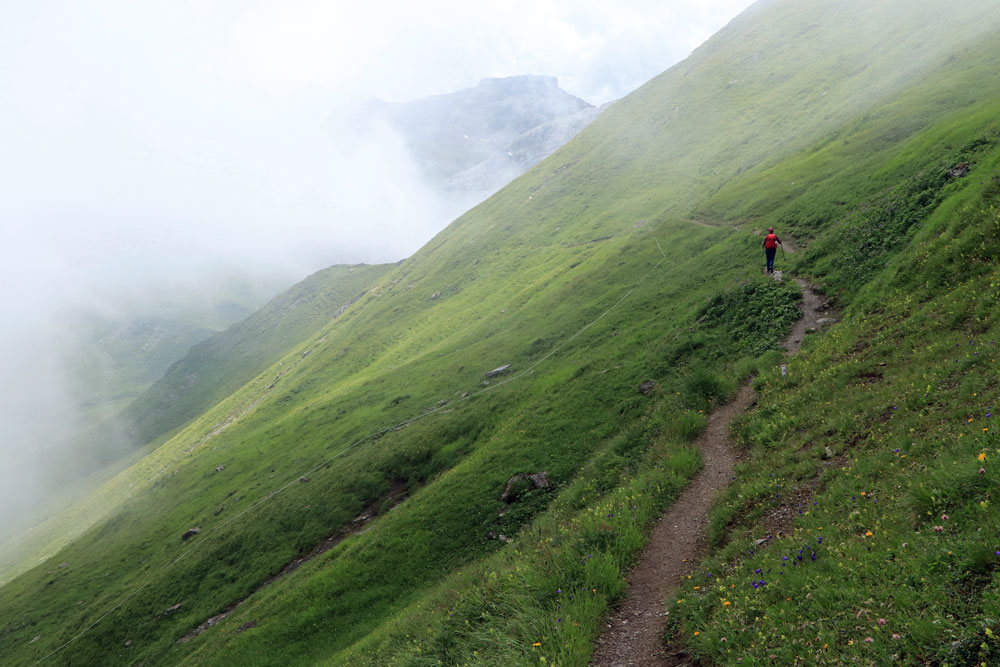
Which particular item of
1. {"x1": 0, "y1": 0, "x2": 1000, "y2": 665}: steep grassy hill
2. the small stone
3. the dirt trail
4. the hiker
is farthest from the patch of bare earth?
the hiker

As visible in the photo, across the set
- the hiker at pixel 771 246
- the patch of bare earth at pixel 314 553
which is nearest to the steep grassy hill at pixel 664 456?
the patch of bare earth at pixel 314 553

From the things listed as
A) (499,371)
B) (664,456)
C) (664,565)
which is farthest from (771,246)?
(499,371)

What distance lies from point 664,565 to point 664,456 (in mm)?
6506

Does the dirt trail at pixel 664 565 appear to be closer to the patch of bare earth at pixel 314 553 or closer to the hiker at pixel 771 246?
the hiker at pixel 771 246

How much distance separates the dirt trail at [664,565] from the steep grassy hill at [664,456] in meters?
0.48

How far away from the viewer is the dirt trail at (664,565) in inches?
400

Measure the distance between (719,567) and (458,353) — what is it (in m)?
58.6

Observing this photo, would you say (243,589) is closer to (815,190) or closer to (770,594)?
(770,594)

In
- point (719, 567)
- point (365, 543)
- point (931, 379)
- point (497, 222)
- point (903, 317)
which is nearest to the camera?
point (719, 567)

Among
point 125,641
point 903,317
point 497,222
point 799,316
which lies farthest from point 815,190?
point 497,222

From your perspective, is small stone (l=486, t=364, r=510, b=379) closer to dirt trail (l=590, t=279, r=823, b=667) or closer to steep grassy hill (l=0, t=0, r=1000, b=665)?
steep grassy hill (l=0, t=0, r=1000, b=665)

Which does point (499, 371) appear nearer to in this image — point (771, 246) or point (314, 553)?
point (314, 553)

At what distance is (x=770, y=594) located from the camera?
9008 millimetres

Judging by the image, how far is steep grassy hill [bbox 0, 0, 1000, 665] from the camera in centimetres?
908
